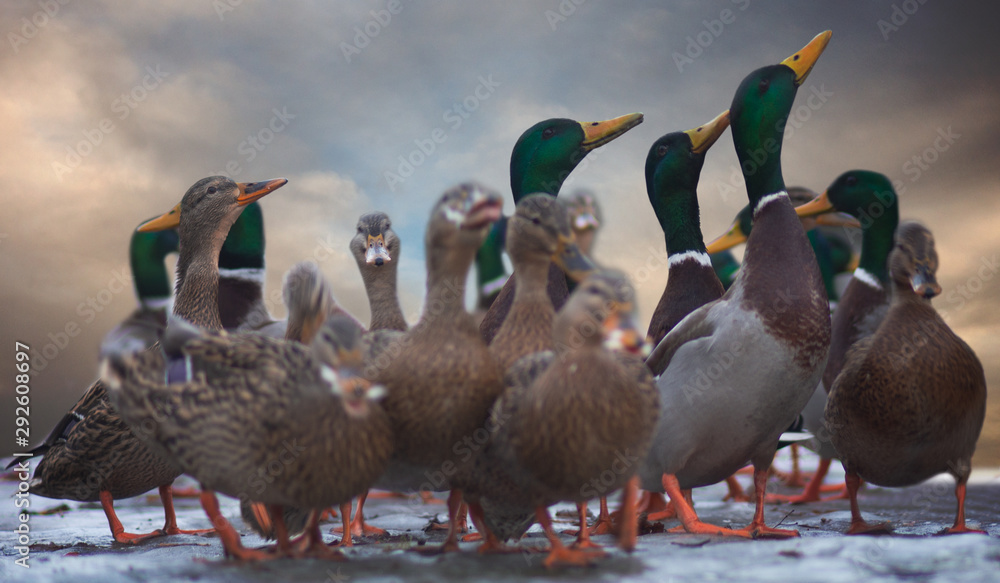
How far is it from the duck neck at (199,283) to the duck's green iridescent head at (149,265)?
307 cm

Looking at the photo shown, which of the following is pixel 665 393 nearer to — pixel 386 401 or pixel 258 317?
pixel 386 401

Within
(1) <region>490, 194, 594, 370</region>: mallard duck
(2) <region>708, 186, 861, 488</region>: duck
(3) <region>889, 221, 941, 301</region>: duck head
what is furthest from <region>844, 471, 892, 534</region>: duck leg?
(1) <region>490, 194, 594, 370</region>: mallard duck

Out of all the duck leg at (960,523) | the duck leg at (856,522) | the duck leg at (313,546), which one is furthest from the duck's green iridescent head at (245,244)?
the duck leg at (960,523)

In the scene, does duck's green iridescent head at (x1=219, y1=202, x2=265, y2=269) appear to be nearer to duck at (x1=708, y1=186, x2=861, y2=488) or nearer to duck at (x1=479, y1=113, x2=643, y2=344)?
duck at (x1=479, y1=113, x2=643, y2=344)

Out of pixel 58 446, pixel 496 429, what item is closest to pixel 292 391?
pixel 496 429

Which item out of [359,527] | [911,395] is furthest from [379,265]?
[911,395]

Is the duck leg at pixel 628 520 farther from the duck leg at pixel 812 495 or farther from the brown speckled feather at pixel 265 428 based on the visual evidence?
the duck leg at pixel 812 495

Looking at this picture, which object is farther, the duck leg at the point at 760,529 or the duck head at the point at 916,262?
the duck head at the point at 916,262

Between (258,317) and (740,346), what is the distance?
4.34m

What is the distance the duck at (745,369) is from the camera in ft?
13.3

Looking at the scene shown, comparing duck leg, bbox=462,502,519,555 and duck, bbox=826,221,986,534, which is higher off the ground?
duck, bbox=826,221,986,534

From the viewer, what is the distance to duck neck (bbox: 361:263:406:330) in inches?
199

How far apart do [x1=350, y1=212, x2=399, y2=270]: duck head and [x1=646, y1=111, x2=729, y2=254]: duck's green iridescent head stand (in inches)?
78.8

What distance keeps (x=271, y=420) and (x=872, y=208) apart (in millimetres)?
4947
